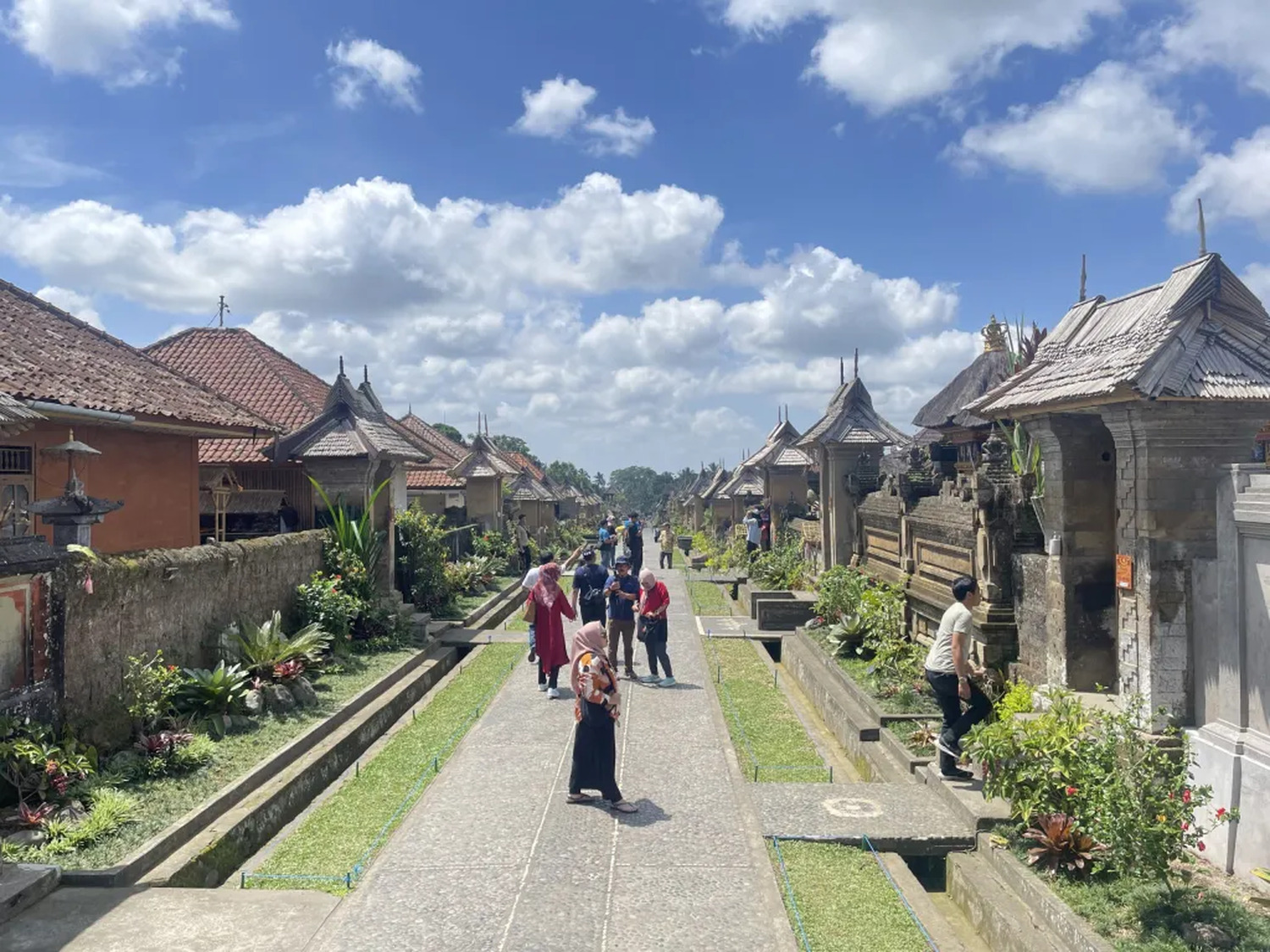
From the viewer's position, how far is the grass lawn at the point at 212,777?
5430mm

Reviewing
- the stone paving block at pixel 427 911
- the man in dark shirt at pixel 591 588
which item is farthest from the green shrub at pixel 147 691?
the man in dark shirt at pixel 591 588

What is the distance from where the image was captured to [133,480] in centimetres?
1173

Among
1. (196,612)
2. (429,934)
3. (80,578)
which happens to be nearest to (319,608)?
(196,612)

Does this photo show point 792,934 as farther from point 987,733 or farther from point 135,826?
point 135,826

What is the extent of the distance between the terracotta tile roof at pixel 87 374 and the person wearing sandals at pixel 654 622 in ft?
19.9

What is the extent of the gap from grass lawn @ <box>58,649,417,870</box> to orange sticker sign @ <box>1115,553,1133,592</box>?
649 cm

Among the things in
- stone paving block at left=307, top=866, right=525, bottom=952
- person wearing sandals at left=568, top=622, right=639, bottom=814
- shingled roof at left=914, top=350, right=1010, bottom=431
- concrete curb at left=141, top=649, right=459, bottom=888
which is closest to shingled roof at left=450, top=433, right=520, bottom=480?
shingled roof at left=914, top=350, right=1010, bottom=431

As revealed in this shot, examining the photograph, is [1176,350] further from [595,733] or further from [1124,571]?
[595,733]

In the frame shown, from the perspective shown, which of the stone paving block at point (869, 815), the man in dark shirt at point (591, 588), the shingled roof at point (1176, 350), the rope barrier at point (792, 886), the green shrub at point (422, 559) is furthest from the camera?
the green shrub at point (422, 559)

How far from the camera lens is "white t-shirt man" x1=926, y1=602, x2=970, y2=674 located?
6.74 m

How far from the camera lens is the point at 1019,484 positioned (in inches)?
332

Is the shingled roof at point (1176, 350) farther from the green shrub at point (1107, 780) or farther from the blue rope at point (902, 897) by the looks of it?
the blue rope at point (902, 897)

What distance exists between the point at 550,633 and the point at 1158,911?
22.1ft

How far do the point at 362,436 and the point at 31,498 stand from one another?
4.67 meters
